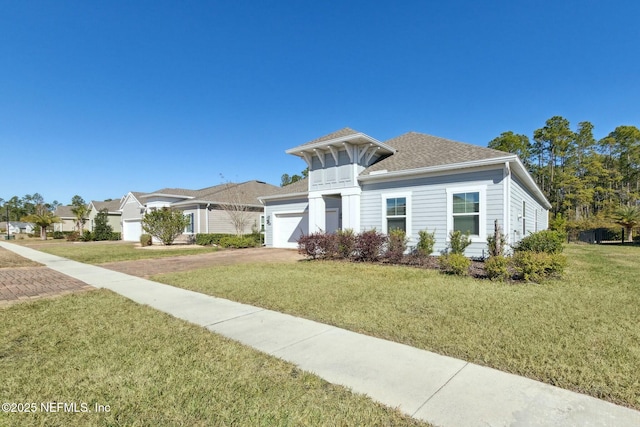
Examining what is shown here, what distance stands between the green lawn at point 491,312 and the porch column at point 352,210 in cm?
456

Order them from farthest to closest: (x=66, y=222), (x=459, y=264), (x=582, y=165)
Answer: (x=66, y=222)
(x=582, y=165)
(x=459, y=264)

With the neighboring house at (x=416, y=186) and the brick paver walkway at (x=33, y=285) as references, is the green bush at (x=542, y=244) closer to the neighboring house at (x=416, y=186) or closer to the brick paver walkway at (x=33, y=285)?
the neighboring house at (x=416, y=186)

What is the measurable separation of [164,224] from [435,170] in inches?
760

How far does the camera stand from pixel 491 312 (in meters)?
4.96

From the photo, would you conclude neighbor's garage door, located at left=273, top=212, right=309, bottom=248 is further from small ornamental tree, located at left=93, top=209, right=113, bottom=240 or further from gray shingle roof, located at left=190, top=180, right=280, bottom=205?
small ornamental tree, located at left=93, top=209, right=113, bottom=240

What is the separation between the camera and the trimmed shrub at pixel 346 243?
38.7 ft

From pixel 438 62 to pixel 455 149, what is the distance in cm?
585

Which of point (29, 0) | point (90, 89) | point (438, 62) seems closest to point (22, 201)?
point (90, 89)

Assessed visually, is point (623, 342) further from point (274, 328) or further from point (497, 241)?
point (497, 241)

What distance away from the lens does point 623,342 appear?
12.1 ft

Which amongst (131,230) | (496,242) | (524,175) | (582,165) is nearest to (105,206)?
(131,230)

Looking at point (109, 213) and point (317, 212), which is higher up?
point (109, 213)

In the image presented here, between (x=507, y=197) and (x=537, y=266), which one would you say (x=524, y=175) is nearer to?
(x=507, y=197)

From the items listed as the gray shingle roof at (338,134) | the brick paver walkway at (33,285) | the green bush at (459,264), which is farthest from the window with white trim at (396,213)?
the brick paver walkway at (33,285)
